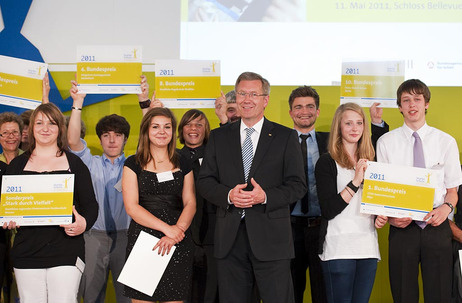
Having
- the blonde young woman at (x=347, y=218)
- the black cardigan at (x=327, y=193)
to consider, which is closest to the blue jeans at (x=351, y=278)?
the blonde young woman at (x=347, y=218)

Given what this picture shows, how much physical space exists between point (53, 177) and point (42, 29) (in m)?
2.70

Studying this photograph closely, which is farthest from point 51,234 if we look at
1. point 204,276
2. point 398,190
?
point 398,190

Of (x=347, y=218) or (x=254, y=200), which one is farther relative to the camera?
(x=347, y=218)

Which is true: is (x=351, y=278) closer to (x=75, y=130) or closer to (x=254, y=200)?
(x=254, y=200)

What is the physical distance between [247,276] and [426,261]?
121cm

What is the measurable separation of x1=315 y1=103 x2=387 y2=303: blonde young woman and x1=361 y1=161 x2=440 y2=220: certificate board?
70 millimetres

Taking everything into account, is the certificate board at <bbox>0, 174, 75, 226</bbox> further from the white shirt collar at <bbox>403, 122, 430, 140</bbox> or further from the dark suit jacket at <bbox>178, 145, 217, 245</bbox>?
the white shirt collar at <bbox>403, 122, 430, 140</bbox>

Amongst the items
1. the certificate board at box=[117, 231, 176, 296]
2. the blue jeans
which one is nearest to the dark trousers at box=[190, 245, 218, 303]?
the certificate board at box=[117, 231, 176, 296]

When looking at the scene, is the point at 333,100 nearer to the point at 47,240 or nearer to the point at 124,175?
the point at 124,175

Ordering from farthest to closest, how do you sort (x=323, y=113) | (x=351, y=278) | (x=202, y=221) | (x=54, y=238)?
(x=323, y=113)
(x=202, y=221)
(x=351, y=278)
(x=54, y=238)

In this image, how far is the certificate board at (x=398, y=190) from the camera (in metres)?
3.63

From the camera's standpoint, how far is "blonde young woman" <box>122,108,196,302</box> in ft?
11.4

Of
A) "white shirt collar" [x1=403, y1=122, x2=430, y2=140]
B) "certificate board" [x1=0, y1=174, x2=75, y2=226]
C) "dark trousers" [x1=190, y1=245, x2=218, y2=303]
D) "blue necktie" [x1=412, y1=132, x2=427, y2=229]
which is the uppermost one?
"white shirt collar" [x1=403, y1=122, x2=430, y2=140]

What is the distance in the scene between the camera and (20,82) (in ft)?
15.1
